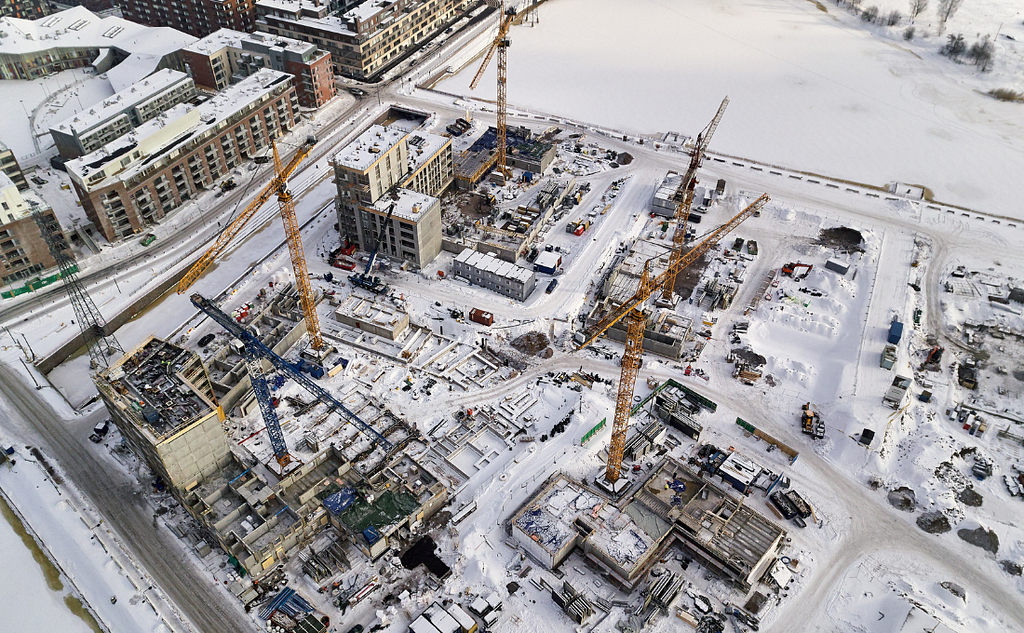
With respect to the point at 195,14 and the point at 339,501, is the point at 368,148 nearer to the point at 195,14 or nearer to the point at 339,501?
the point at 339,501

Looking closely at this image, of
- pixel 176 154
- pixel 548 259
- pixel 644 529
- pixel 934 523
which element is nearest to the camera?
pixel 644 529

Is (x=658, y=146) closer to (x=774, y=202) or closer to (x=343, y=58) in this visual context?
(x=774, y=202)

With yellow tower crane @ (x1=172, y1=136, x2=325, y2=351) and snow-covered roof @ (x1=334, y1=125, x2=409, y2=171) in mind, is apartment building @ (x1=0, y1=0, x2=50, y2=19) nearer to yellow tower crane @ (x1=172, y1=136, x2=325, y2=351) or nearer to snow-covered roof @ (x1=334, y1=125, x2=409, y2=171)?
yellow tower crane @ (x1=172, y1=136, x2=325, y2=351)

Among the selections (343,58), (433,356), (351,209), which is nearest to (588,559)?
(433,356)

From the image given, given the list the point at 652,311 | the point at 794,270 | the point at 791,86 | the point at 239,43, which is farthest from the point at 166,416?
the point at 791,86

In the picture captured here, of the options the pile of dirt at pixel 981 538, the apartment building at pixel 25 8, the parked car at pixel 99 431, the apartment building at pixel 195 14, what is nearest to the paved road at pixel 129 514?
the parked car at pixel 99 431
